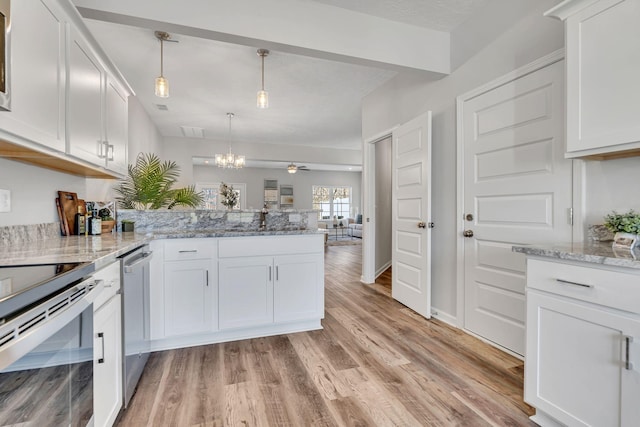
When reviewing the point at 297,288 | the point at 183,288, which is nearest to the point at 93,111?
the point at 183,288

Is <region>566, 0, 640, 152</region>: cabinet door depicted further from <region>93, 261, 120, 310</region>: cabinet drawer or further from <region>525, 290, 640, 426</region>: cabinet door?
<region>93, 261, 120, 310</region>: cabinet drawer

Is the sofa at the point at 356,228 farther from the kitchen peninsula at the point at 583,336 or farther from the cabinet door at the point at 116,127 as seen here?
the kitchen peninsula at the point at 583,336

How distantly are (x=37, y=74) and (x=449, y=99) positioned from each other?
2943 millimetres

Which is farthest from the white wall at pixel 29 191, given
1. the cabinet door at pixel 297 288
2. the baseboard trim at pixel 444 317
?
the baseboard trim at pixel 444 317

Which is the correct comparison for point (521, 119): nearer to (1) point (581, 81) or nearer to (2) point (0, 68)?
(1) point (581, 81)

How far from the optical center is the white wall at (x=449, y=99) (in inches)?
82.7

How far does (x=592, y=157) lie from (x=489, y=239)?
95cm

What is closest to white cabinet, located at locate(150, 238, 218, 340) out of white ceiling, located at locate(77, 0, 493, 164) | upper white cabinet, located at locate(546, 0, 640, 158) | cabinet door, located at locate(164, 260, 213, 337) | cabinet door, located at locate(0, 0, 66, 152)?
cabinet door, located at locate(164, 260, 213, 337)

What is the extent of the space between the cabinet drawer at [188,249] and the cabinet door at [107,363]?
32.3 inches

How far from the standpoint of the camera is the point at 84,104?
5.85ft

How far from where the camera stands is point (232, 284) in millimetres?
2430

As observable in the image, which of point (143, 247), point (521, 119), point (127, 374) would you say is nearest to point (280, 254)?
point (143, 247)

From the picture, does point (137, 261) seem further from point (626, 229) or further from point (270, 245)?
point (626, 229)

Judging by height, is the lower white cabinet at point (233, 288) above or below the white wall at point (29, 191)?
below
